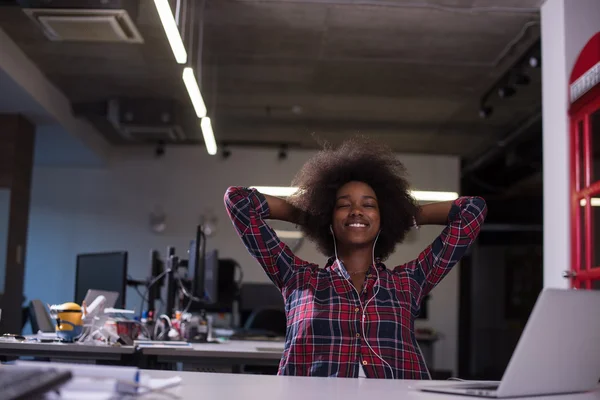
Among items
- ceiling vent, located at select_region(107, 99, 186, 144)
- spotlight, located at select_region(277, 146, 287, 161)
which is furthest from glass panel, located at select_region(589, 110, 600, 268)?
spotlight, located at select_region(277, 146, 287, 161)

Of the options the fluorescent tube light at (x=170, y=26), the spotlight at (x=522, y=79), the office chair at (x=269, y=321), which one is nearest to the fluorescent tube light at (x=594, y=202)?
the spotlight at (x=522, y=79)

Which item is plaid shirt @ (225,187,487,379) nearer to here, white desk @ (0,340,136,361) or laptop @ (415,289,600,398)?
laptop @ (415,289,600,398)

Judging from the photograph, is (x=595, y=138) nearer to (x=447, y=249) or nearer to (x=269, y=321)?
(x=447, y=249)

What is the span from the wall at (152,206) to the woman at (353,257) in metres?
7.04

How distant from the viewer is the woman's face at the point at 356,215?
2.33m

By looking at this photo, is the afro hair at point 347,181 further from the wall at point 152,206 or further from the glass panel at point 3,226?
the wall at point 152,206

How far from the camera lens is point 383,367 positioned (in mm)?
2074

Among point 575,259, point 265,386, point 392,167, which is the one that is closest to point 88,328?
point 392,167

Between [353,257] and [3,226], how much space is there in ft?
18.8

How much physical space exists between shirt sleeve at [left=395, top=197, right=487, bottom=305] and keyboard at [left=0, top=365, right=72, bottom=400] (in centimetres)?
145

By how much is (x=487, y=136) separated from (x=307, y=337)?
7.34 meters

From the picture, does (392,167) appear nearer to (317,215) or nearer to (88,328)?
(317,215)

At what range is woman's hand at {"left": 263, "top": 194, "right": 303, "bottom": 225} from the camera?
2.51 m

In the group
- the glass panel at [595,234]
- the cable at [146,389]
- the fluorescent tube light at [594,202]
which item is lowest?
the cable at [146,389]
